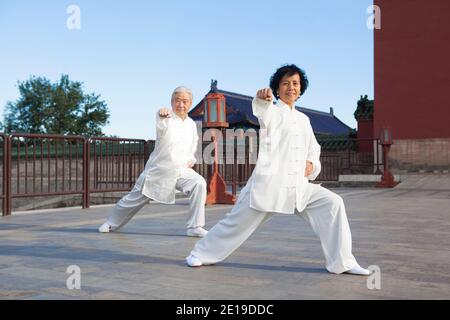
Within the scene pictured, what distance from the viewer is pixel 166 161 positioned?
5.07 m

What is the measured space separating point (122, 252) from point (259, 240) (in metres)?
1.27

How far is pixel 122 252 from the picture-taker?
412 cm

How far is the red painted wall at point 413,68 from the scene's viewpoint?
16625 millimetres

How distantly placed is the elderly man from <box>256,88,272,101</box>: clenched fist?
1846 millimetres

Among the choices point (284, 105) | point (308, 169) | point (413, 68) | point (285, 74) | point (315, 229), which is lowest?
point (315, 229)

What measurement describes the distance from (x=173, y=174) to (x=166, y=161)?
14 cm

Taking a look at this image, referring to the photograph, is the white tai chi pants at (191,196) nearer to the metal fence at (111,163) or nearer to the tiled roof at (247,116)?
the metal fence at (111,163)

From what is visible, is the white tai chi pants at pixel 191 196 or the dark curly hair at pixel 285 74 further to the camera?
the white tai chi pants at pixel 191 196

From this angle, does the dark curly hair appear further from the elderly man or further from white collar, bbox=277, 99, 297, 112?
the elderly man

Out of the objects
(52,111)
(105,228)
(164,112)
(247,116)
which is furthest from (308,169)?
(52,111)

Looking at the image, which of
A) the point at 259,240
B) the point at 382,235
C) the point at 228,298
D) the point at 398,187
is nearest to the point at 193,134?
the point at 259,240

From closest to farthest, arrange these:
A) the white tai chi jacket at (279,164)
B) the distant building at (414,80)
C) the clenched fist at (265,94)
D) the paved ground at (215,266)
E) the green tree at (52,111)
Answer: the paved ground at (215,266), the clenched fist at (265,94), the white tai chi jacket at (279,164), the distant building at (414,80), the green tree at (52,111)

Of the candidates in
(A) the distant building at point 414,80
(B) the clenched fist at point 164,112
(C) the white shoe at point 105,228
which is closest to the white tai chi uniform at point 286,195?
(B) the clenched fist at point 164,112

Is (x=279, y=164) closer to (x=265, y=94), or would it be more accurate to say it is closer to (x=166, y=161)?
(x=265, y=94)
